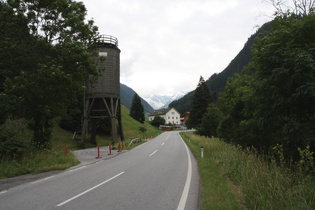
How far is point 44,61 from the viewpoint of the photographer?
13172mm

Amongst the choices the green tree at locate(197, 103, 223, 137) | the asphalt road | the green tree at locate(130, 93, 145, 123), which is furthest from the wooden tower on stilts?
the green tree at locate(130, 93, 145, 123)

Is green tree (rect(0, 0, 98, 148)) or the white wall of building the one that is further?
the white wall of building

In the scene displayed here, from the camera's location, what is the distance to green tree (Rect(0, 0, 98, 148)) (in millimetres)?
11938

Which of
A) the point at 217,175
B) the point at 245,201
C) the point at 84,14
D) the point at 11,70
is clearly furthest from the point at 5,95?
the point at 245,201

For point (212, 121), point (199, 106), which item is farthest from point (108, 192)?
point (199, 106)

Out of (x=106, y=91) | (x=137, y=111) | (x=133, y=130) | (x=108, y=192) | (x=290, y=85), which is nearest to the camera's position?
(x=108, y=192)

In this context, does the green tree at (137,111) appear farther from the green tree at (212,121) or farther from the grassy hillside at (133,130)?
the green tree at (212,121)

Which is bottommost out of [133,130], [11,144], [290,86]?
[133,130]

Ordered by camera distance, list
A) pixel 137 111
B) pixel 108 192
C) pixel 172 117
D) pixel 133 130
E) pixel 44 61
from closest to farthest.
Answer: pixel 108 192, pixel 44 61, pixel 133 130, pixel 137 111, pixel 172 117

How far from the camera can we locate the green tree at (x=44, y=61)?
11.9 meters

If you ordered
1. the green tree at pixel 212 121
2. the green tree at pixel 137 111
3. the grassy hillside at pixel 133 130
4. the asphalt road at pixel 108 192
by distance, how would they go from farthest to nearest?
the green tree at pixel 137 111
the green tree at pixel 212 121
the grassy hillside at pixel 133 130
the asphalt road at pixel 108 192

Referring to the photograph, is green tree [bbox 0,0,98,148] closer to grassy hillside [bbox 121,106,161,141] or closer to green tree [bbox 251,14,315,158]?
green tree [bbox 251,14,315,158]

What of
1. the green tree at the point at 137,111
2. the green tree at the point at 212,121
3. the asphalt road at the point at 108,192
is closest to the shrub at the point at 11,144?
the asphalt road at the point at 108,192

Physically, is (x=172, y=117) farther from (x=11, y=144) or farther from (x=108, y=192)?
(x=108, y=192)
